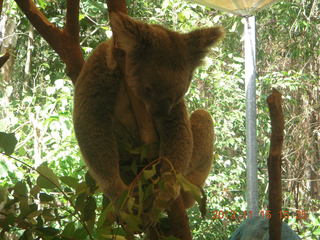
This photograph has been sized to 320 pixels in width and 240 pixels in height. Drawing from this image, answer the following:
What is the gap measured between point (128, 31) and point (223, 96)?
267 centimetres

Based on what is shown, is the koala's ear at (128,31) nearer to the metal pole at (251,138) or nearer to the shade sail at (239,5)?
the shade sail at (239,5)

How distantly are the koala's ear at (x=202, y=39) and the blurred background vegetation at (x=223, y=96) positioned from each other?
5.63ft

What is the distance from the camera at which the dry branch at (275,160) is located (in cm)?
86

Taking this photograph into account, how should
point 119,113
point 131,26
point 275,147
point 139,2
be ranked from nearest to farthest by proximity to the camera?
1. point 275,147
2. point 131,26
3. point 119,113
4. point 139,2

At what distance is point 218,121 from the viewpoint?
3.80 meters

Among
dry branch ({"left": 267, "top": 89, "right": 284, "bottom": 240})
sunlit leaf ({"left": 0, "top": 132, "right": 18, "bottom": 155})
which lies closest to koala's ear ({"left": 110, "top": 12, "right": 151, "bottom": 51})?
sunlit leaf ({"left": 0, "top": 132, "right": 18, "bottom": 155})

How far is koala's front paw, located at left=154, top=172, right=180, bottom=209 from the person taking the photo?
1075 millimetres

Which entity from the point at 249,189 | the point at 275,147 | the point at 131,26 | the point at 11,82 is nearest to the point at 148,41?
the point at 131,26

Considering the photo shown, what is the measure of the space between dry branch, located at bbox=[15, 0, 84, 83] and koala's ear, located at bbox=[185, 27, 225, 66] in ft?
1.22

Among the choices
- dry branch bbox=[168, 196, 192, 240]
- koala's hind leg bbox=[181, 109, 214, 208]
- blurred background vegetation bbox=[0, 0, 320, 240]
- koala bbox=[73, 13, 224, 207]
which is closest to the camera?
dry branch bbox=[168, 196, 192, 240]

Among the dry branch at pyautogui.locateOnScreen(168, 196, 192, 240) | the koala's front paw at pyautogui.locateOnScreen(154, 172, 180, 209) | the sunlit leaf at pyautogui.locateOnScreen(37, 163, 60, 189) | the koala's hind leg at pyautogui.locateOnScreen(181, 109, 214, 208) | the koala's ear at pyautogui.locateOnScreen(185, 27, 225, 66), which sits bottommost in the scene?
the dry branch at pyautogui.locateOnScreen(168, 196, 192, 240)

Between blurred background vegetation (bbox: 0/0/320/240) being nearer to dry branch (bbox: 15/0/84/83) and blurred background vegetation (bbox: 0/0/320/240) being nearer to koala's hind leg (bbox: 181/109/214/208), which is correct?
koala's hind leg (bbox: 181/109/214/208)

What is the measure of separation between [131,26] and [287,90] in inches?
118

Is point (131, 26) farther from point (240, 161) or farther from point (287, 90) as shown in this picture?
point (287, 90)
